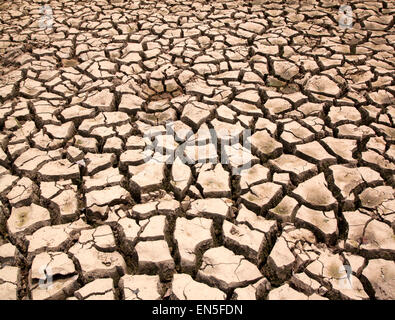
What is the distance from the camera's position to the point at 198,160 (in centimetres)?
238

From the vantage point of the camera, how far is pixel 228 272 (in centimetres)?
177

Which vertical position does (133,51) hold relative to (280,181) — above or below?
above

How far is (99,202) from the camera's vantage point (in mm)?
2111

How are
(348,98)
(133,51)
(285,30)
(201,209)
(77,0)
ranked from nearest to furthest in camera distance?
(201,209)
(348,98)
(133,51)
(285,30)
(77,0)

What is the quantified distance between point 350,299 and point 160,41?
9.70ft

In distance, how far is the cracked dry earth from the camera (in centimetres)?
178

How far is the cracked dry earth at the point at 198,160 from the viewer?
1.78 m

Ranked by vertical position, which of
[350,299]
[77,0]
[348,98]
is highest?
[77,0]

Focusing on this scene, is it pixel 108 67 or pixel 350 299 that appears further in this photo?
pixel 108 67

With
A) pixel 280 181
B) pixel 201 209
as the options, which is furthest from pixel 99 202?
pixel 280 181

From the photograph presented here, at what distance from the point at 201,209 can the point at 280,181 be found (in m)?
0.54

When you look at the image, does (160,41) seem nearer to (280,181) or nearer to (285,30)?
(285,30)

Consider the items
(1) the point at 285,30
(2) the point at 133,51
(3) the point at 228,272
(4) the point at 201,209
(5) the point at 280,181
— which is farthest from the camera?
(1) the point at 285,30

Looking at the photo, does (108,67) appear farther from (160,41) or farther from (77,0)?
(77,0)
